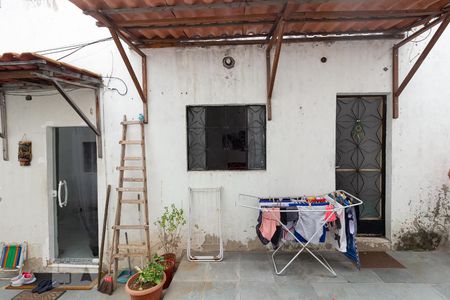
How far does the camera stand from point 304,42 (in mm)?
3881

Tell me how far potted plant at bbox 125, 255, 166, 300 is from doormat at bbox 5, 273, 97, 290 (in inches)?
55.3

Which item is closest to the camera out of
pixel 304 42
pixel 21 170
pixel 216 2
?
pixel 216 2

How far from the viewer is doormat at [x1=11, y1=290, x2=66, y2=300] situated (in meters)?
3.68

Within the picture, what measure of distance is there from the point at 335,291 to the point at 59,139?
4847 millimetres

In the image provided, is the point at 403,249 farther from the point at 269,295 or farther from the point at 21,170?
the point at 21,170

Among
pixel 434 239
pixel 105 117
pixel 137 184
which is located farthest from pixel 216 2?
pixel 434 239

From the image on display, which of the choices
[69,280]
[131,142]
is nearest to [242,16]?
[131,142]

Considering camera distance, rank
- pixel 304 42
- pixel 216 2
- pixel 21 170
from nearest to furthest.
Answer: pixel 216 2 < pixel 304 42 < pixel 21 170

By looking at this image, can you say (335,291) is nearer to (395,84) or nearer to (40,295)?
(395,84)

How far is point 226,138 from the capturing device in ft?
13.3

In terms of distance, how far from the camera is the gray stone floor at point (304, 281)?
283 cm

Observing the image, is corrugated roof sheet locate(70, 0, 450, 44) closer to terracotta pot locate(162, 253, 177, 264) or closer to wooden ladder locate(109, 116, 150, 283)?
wooden ladder locate(109, 116, 150, 283)

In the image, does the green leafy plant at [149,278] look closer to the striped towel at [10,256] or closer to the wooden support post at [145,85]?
the wooden support post at [145,85]

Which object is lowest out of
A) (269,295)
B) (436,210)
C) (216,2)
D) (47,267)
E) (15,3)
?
(47,267)
